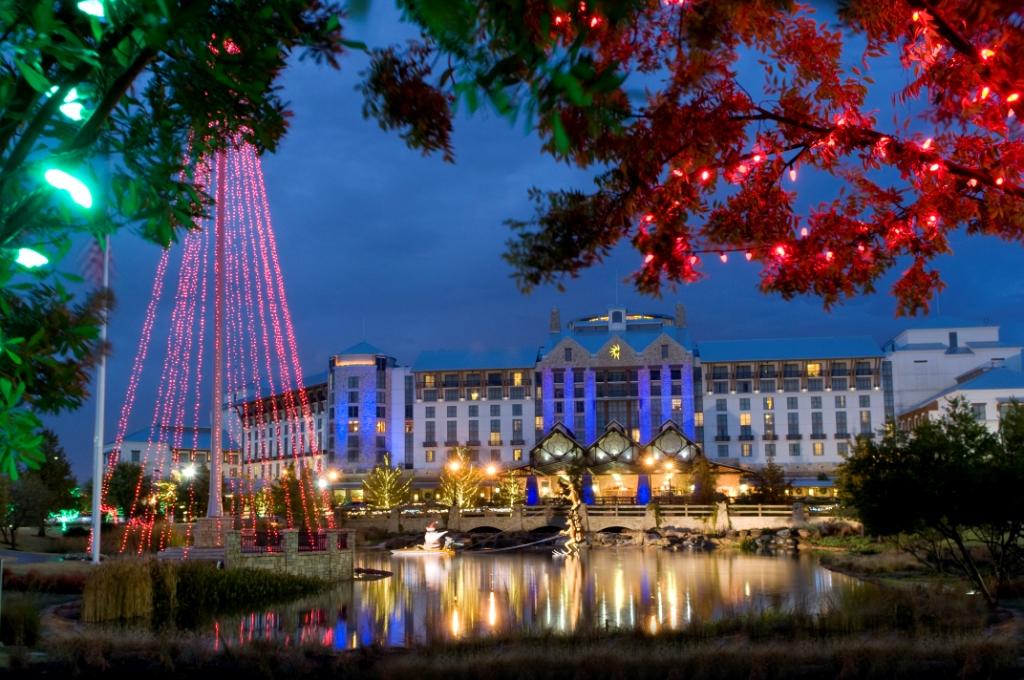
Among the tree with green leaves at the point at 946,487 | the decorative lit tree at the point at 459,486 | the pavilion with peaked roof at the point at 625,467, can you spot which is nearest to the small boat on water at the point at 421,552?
the decorative lit tree at the point at 459,486

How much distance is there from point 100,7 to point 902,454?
2090 centimetres

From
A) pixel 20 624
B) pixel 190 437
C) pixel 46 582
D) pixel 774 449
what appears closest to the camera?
pixel 20 624

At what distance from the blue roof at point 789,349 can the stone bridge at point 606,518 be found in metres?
33.9

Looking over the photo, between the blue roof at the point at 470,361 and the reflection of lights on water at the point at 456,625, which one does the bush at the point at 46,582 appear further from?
the blue roof at the point at 470,361

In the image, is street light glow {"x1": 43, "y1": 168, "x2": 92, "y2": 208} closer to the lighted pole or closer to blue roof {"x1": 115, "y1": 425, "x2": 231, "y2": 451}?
the lighted pole

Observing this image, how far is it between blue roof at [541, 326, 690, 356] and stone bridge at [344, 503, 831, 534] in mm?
31500

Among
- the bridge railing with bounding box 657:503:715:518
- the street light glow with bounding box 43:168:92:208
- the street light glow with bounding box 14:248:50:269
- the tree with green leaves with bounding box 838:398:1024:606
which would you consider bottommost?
the bridge railing with bounding box 657:503:715:518

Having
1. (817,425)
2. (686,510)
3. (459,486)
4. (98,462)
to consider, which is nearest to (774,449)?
(817,425)

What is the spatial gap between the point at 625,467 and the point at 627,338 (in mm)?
25490

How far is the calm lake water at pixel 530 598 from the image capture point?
813 inches

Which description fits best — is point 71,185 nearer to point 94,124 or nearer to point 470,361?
point 94,124

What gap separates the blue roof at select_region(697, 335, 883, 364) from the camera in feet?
303

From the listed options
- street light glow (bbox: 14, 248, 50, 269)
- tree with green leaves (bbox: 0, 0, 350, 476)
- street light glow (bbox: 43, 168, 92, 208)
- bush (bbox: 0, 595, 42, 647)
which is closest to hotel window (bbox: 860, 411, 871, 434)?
bush (bbox: 0, 595, 42, 647)

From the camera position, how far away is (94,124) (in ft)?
17.5
